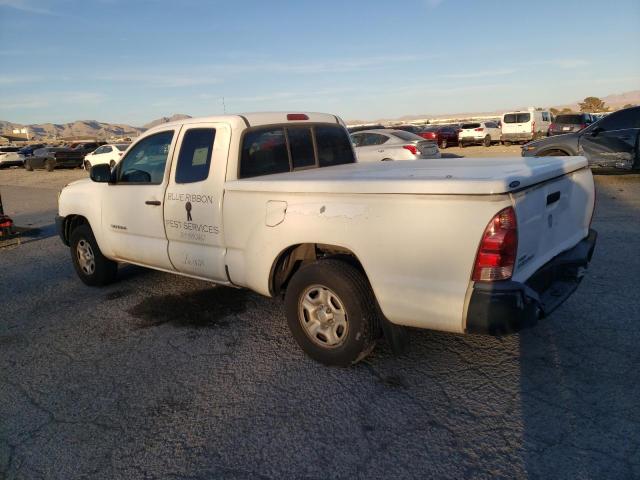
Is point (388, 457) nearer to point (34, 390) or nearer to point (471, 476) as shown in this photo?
point (471, 476)

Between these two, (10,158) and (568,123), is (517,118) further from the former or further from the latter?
(10,158)

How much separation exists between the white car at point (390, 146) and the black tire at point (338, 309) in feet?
36.5

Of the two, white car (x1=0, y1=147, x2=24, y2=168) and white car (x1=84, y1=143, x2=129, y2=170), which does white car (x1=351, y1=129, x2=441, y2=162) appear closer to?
white car (x1=84, y1=143, x2=129, y2=170)

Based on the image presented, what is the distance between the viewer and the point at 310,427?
9.93ft

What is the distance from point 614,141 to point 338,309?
36.6 ft

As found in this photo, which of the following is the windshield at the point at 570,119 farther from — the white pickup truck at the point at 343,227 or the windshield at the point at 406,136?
the white pickup truck at the point at 343,227

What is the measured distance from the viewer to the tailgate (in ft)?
9.61

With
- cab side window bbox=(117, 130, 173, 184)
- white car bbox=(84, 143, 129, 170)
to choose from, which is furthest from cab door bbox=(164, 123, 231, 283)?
white car bbox=(84, 143, 129, 170)

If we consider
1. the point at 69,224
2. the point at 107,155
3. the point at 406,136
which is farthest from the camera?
the point at 107,155

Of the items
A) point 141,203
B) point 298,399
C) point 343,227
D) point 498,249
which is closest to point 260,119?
point 141,203

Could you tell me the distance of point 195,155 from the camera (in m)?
4.51

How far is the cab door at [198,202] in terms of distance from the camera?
425 cm

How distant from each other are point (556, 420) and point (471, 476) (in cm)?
75

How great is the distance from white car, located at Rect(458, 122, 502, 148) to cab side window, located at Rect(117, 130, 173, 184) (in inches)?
1157
